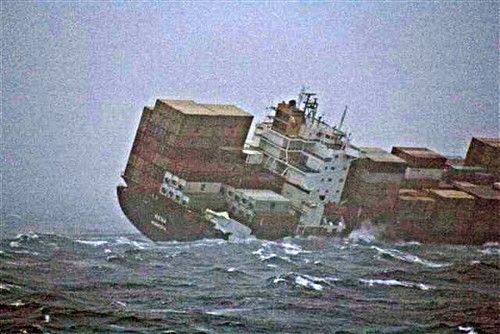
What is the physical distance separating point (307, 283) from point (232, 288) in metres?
1.51

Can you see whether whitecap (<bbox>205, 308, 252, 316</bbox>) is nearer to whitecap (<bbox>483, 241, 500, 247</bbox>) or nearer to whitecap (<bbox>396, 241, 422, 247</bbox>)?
whitecap (<bbox>396, 241, 422, 247</bbox>)

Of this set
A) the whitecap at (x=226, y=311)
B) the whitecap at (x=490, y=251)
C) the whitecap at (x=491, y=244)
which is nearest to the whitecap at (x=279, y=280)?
the whitecap at (x=226, y=311)

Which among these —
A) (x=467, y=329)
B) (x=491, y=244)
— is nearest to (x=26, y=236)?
(x=467, y=329)

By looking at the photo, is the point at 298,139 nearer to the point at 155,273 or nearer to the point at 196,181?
the point at 196,181

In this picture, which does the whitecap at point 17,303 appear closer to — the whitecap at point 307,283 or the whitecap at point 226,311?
the whitecap at point 226,311

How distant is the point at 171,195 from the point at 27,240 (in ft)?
10.8

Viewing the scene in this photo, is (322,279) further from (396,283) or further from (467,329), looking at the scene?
(467,329)

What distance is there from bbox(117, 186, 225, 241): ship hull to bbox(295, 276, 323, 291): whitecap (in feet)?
9.68

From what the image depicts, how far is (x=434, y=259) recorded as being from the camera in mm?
24469

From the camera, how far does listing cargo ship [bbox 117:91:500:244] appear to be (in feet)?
76.2

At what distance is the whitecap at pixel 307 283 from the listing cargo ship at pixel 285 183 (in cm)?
297

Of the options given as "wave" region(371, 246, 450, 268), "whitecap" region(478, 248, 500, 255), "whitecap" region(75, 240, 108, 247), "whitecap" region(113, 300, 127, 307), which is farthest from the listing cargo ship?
"whitecap" region(113, 300, 127, 307)

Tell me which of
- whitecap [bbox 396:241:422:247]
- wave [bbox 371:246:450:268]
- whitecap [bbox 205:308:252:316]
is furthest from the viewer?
whitecap [bbox 396:241:422:247]

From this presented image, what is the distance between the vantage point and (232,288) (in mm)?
19281
